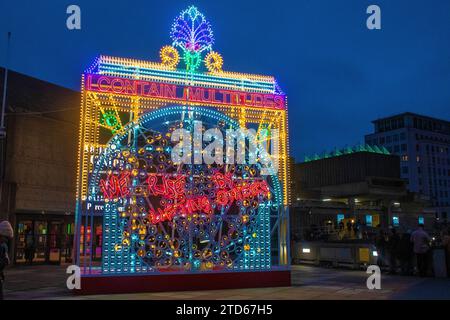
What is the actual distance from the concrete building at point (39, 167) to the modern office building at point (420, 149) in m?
91.0

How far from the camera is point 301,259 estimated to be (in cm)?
2092

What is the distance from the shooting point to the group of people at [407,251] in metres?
15.1

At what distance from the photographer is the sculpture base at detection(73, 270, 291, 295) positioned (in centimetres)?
1123

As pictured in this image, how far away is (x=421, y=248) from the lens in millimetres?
15016

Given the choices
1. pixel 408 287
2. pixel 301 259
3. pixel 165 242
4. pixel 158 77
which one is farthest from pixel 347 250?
pixel 158 77

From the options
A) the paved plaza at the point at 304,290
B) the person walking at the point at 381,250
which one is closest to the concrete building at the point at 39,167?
the paved plaza at the point at 304,290

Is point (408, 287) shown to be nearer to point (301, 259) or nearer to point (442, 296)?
point (442, 296)

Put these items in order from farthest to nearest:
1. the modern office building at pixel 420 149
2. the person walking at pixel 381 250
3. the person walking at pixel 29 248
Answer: the modern office building at pixel 420 149 < the person walking at pixel 29 248 < the person walking at pixel 381 250

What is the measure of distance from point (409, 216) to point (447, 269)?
1429 inches

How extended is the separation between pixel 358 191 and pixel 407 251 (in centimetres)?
2939

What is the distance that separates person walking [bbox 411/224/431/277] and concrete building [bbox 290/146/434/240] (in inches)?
883

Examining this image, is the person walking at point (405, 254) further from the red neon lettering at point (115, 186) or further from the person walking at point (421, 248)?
the red neon lettering at point (115, 186)

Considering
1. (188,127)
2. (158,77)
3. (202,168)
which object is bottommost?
(202,168)
